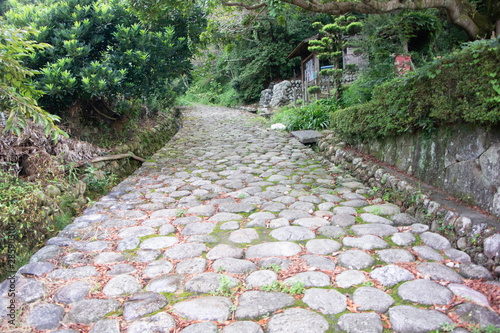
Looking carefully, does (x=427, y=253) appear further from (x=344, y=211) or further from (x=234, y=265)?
(x=234, y=265)

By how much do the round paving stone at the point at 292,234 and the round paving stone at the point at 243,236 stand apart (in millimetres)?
181

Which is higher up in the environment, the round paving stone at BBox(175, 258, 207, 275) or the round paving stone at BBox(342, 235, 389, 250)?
the round paving stone at BBox(342, 235, 389, 250)

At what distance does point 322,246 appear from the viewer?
115 inches

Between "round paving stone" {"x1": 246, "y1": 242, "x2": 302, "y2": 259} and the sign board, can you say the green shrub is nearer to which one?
"round paving stone" {"x1": 246, "y1": 242, "x2": 302, "y2": 259}

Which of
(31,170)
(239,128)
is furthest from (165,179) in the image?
(239,128)

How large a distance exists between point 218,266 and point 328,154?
461cm

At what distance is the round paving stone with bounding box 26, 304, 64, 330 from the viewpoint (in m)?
1.99

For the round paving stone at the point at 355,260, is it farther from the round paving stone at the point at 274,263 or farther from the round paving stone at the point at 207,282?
the round paving stone at the point at 207,282

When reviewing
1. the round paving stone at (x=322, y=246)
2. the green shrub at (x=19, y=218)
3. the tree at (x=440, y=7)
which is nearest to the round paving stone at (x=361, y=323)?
the round paving stone at (x=322, y=246)

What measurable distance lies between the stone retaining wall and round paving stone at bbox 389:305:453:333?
756mm

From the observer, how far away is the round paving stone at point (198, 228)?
3.33 m

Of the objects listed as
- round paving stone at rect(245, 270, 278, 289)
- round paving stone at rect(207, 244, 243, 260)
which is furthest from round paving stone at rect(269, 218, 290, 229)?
round paving stone at rect(245, 270, 278, 289)

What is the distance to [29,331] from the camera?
1.94m

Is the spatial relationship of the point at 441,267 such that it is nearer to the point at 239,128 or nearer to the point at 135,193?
the point at 135,193
